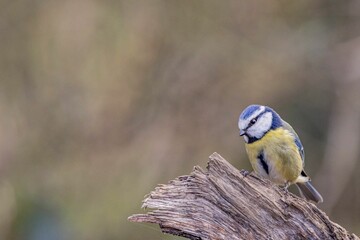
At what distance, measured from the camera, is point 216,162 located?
10.9 ft

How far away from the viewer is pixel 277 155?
414 cm

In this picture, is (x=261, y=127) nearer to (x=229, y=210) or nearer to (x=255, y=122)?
(x=255, y=122)

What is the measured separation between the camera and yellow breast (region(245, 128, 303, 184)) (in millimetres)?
4117

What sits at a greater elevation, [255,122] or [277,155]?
[255,122]

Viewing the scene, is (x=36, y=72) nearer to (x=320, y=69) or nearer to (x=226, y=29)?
(x=226, y=29)

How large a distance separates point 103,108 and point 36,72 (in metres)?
0.69

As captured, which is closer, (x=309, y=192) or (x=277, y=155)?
(x=277, y=155)

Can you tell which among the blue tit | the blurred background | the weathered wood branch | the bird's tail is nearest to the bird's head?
the blue tit

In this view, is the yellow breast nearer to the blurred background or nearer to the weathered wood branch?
the weathered wood branch

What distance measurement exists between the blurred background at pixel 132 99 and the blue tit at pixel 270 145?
2741 millimetres

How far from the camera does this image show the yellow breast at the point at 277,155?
4.12 m

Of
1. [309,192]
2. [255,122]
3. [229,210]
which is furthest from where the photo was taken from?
[309,192]

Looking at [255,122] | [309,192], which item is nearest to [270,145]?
[255,122]

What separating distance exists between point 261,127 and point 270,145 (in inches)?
4.3
